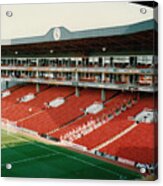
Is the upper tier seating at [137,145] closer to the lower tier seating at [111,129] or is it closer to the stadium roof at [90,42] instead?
the lower tier seating at [111,129]

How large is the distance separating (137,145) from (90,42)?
97 cm

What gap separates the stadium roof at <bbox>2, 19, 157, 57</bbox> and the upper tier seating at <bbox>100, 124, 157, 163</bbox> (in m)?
0.66

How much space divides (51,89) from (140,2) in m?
1.13

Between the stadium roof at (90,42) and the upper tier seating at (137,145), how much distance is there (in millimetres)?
658

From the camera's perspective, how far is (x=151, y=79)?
169 inches

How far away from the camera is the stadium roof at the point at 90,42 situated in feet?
14.1

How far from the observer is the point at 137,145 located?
171 inches

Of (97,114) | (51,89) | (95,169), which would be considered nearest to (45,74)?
(51,89)

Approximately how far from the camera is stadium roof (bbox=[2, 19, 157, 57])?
430cm

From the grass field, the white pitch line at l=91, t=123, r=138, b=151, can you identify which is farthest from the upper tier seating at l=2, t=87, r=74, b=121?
the white pitch line at l=91, t=123, r=138, b=151

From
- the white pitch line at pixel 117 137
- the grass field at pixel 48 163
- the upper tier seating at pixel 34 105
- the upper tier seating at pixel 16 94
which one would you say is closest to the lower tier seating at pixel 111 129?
the white pitch line at pixel 117 137

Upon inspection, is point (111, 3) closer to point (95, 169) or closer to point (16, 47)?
point (16, 47)

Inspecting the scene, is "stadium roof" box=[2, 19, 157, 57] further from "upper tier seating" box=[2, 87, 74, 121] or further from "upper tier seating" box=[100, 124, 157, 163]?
"upper tier seating" box=[100, 124, 157, 163]

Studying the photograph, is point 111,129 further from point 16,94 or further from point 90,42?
point 16,94
